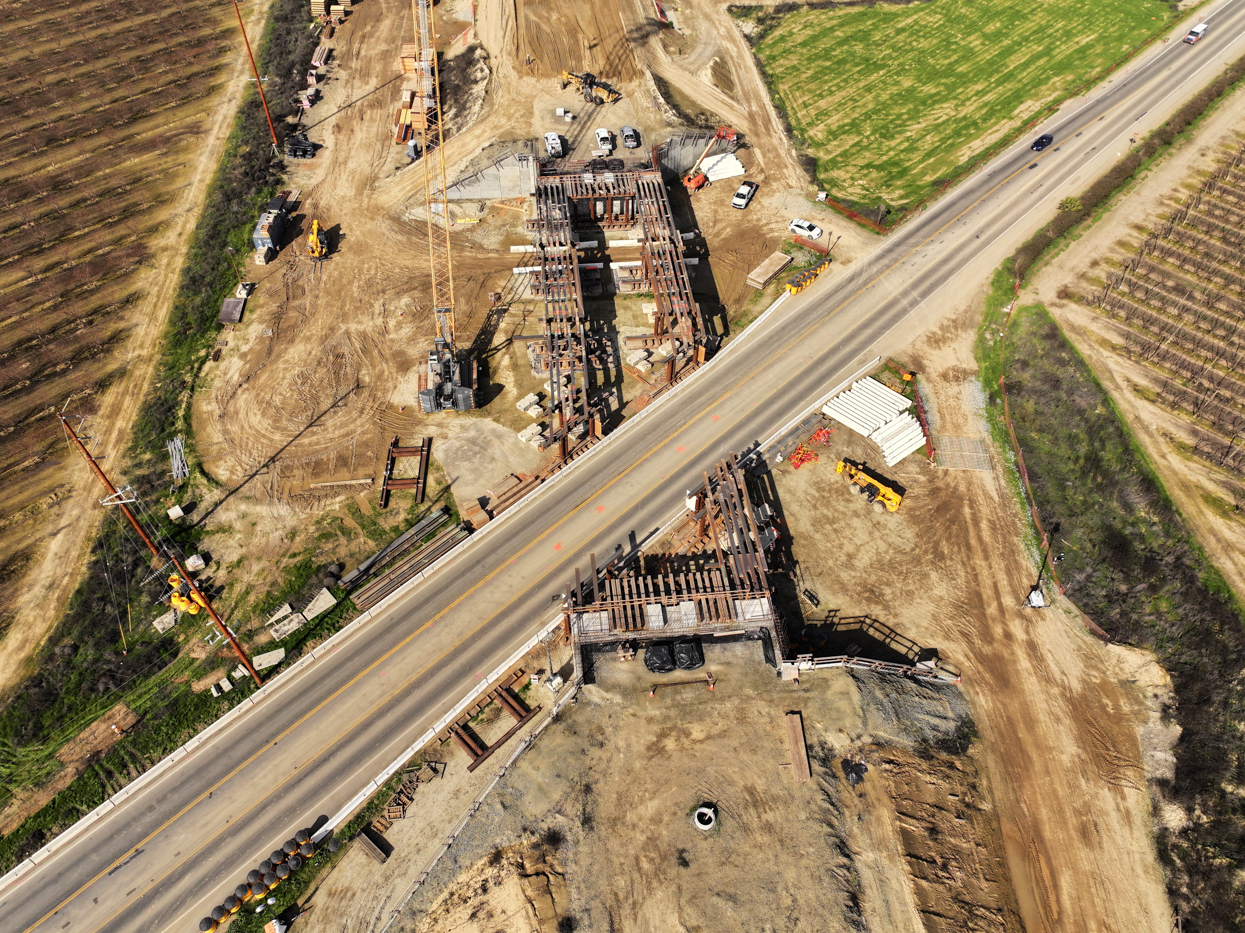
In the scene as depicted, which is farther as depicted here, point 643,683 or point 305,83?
point 305,83

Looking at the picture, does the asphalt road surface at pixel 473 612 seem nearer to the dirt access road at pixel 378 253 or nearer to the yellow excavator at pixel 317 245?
the dirt access road at pixel 378 253

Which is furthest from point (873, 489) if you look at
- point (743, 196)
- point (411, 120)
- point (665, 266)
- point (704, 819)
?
point (411, 120)

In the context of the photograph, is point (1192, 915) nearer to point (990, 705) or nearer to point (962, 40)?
point (990, 705)

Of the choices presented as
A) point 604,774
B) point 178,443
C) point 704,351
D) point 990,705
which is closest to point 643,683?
point 604,774

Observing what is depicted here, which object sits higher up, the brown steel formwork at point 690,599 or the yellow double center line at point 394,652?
the yellow double center line at point 394,652

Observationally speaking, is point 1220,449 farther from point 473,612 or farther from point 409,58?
point 409,58

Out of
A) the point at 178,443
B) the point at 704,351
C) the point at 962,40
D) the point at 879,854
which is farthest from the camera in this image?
the point at 962,40

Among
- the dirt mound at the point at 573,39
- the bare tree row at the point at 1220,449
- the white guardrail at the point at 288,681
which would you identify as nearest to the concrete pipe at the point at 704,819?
the white guardrail at the point at 288,681
